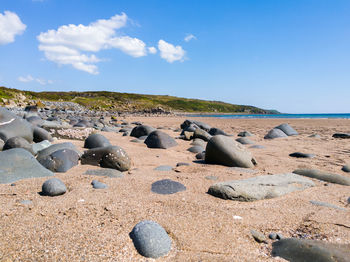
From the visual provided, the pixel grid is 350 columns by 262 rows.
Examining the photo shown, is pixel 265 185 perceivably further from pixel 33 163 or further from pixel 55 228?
pixel 33 163

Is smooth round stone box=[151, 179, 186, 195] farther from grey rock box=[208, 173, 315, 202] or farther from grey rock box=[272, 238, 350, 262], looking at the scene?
grey rock box=[272, 238, 350, 262]

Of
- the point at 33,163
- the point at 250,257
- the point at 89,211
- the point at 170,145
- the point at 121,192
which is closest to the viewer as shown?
the point at 250,257

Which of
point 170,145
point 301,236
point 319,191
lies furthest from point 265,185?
point 170,145

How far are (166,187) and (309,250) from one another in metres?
1.45

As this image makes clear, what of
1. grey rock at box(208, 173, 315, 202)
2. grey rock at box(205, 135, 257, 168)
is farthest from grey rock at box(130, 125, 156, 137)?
grey rock at box(208, 173, 315, 202)

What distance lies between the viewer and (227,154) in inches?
156

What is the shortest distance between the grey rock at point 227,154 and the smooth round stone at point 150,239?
8.04 ft

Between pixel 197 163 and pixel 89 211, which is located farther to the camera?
pixel 197 163

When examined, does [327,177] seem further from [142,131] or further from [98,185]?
[142,131]

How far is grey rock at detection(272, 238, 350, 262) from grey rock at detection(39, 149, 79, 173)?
2.70 m

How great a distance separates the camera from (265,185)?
104 inches

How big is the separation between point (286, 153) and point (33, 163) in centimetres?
480

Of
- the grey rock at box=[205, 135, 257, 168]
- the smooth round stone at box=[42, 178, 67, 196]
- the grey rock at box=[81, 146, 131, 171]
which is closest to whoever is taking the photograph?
the smooth round stone at box=[42, 178, 67, 196]

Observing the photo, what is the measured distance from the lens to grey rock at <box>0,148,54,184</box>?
267 cm
